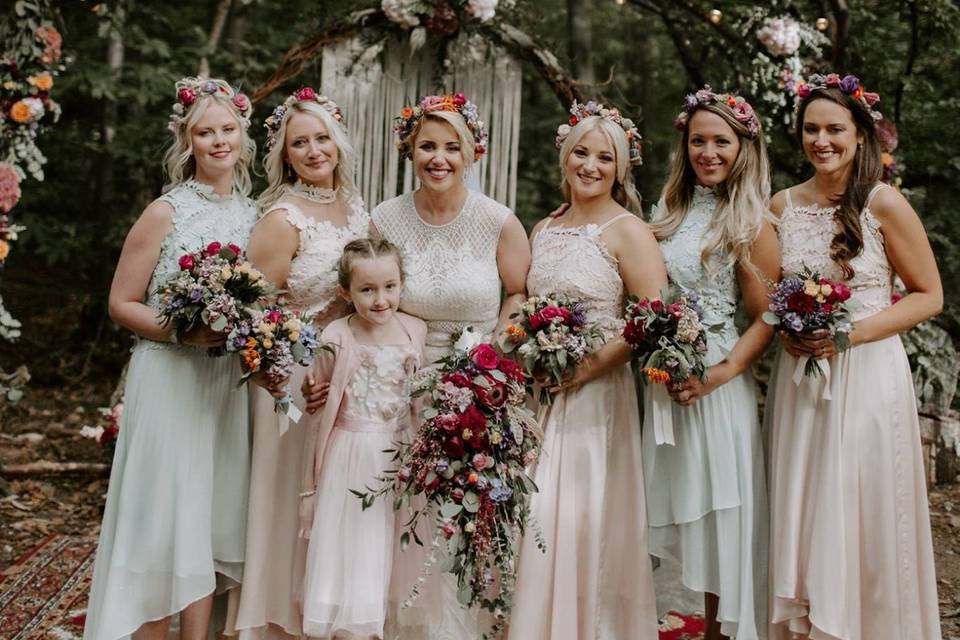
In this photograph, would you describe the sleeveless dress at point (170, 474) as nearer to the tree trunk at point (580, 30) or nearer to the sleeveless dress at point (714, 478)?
the sleeveless dress at point (714, 478)

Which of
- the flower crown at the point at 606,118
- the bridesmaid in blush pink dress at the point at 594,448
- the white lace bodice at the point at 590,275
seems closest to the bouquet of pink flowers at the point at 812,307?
the bridesmaid in blush pink dress at the point at 594,448

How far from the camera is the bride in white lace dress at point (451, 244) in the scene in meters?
3.80

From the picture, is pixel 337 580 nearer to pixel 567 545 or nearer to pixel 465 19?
pixel 567 545

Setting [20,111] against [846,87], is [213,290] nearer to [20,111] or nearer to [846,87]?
[846,87]

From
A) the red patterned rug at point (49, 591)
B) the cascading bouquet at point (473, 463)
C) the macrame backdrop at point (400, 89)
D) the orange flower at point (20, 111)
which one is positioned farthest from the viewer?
the macrame backdrop at point (400, 89)

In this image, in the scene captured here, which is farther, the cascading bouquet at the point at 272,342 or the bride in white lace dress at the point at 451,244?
the bride in white lace dress at the point at 451,244

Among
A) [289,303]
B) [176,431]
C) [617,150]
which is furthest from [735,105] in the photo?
[176,431]

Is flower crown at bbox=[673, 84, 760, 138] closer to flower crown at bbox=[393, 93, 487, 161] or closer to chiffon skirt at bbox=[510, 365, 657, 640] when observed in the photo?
flower crown at bbox=[393, 93, 487, 161]

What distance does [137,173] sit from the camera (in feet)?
30.1

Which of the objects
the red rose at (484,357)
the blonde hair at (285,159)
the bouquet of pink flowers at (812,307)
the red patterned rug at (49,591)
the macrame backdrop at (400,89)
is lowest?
the red patterned rug at (49,591)

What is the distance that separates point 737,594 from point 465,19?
3571 mm

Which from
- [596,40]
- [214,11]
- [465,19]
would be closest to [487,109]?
[465,19]

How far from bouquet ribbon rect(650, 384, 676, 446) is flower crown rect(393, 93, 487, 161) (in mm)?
1194
